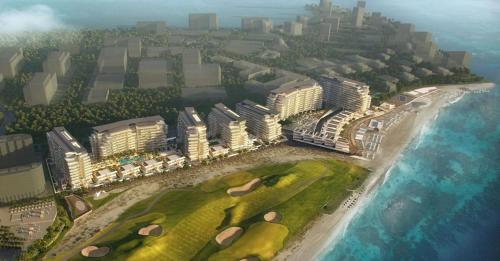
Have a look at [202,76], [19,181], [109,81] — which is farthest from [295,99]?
[19,181]

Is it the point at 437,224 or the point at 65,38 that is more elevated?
the point at 65,38

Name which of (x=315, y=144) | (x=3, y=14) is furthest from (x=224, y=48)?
(x=3, y=14)

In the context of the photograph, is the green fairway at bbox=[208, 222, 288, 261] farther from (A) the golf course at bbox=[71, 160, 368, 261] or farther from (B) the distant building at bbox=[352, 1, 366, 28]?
(B) the distant building at bbox=[352, 1, 366, 28]

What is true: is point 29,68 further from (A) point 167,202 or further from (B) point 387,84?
(B) point 387,84

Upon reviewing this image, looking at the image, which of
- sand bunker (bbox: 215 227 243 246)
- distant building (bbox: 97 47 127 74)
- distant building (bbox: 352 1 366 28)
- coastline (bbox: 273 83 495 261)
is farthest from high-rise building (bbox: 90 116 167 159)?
distant building (bbox: 352 1 366 28)

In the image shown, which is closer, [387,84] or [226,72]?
[387,84]

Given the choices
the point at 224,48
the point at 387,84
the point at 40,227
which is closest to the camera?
the point at 40,227

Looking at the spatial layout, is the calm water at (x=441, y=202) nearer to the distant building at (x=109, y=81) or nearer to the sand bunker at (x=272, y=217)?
the sand bunker at (x=272, y=217)

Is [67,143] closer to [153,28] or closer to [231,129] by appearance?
[231,129]
